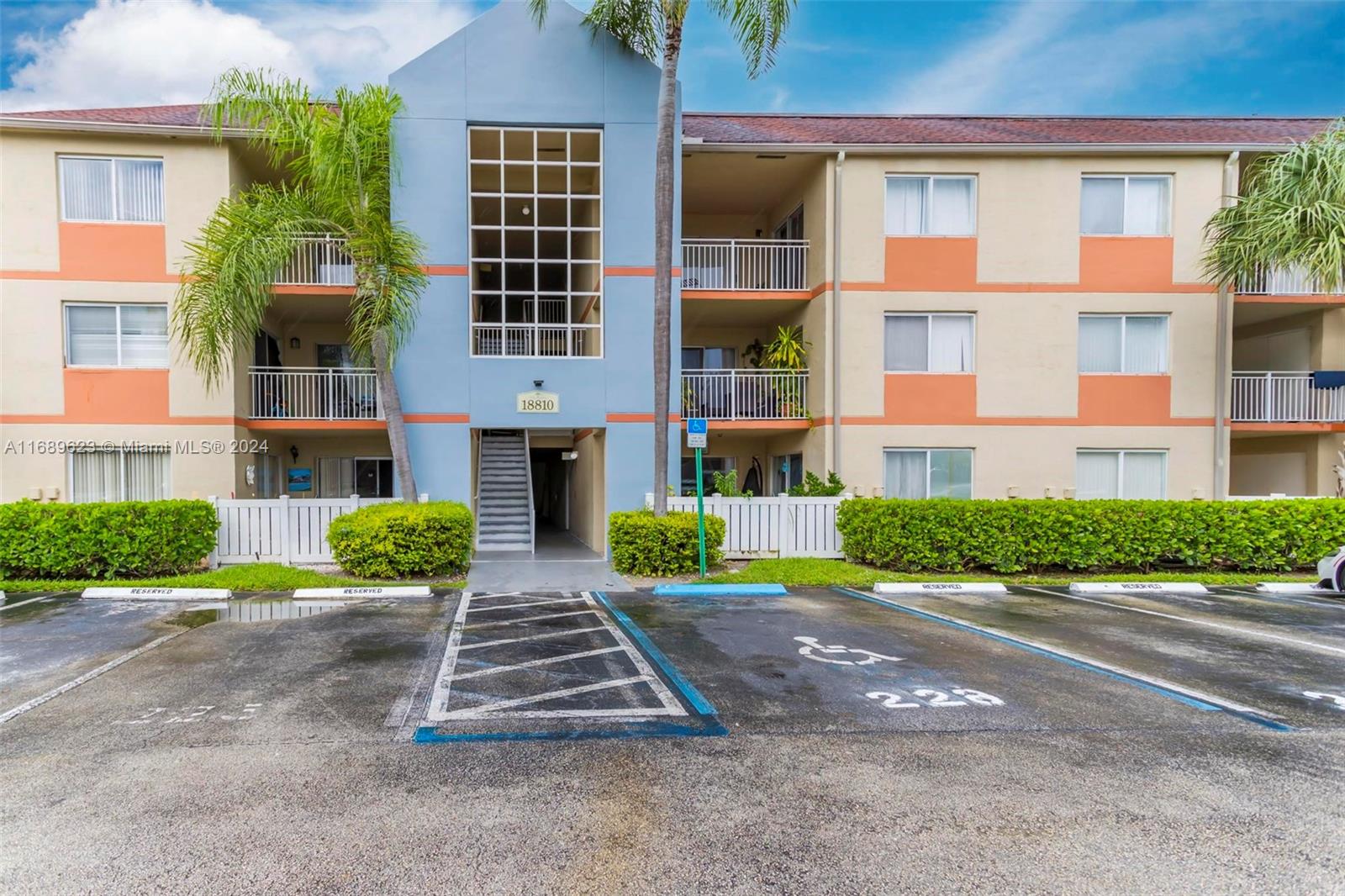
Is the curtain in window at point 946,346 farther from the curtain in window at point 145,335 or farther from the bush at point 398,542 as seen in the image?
the curtain in window at point 145,335

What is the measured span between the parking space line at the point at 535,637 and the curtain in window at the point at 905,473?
28.2 feet

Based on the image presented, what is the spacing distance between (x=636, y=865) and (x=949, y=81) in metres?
24.8

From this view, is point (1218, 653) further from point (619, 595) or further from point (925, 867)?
point (619, 595)

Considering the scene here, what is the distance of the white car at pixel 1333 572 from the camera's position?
10.8 m

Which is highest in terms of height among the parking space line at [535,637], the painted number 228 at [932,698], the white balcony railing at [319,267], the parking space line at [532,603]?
the white balcony railing at [319,267]

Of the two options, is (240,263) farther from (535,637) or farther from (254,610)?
(535,637)

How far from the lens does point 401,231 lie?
12.5m

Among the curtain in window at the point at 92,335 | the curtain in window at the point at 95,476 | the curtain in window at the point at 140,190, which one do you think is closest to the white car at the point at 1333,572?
the curtain in window at the point at 95,476

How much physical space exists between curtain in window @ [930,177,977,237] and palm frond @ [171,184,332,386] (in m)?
12.1

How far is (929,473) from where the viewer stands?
47.8 ft

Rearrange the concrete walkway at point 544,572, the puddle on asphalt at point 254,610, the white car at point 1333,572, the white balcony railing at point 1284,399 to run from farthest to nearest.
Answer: the white balcony railing at point 1284,399
the concrete walkway at point 544,572
the white car at point 1333,572
the puddle on asphalt at point 254,610

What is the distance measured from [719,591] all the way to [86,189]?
14.6m

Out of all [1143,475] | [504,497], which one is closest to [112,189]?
[504,497]

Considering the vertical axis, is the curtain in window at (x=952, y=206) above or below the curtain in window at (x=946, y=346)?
above
